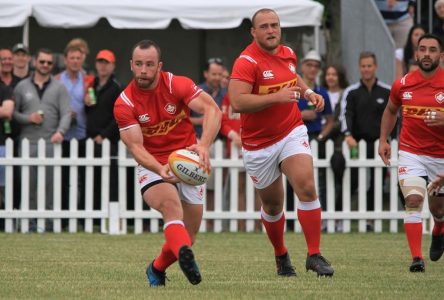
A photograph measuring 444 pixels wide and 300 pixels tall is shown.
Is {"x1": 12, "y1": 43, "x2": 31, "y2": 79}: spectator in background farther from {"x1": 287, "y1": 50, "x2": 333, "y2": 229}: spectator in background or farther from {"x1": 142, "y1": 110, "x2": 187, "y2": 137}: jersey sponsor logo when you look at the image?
{"x1": 142, "y1": 110, "x2": 187, "y2": 137}: jersey sponsor logo

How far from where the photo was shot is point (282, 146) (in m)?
10.1

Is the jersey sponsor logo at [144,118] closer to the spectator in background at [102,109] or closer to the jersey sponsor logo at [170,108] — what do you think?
the jersey sponsor logo at [170,108]

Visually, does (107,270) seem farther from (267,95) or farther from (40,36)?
(40,36)

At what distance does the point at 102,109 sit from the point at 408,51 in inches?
181

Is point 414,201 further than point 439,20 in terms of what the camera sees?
No

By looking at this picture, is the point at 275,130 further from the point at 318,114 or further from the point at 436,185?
the point at 318,114

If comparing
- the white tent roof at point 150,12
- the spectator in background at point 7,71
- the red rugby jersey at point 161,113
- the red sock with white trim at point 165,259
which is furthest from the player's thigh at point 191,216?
the white tent roof at point 150,12

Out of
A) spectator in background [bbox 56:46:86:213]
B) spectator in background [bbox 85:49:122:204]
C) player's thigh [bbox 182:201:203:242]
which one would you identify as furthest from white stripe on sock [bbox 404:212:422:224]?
spectator in background [bbox 56:46:86:213]

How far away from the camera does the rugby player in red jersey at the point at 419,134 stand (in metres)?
10.9

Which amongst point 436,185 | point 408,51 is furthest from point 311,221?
point 408,51

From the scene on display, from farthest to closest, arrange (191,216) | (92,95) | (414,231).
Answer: (92,95) → (414,231) → (191,216)

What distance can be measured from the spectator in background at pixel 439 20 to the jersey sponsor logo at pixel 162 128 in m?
8.72

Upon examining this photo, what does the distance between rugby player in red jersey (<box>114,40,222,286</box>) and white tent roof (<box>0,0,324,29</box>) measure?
8.12 meters

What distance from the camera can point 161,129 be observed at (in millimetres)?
9234
